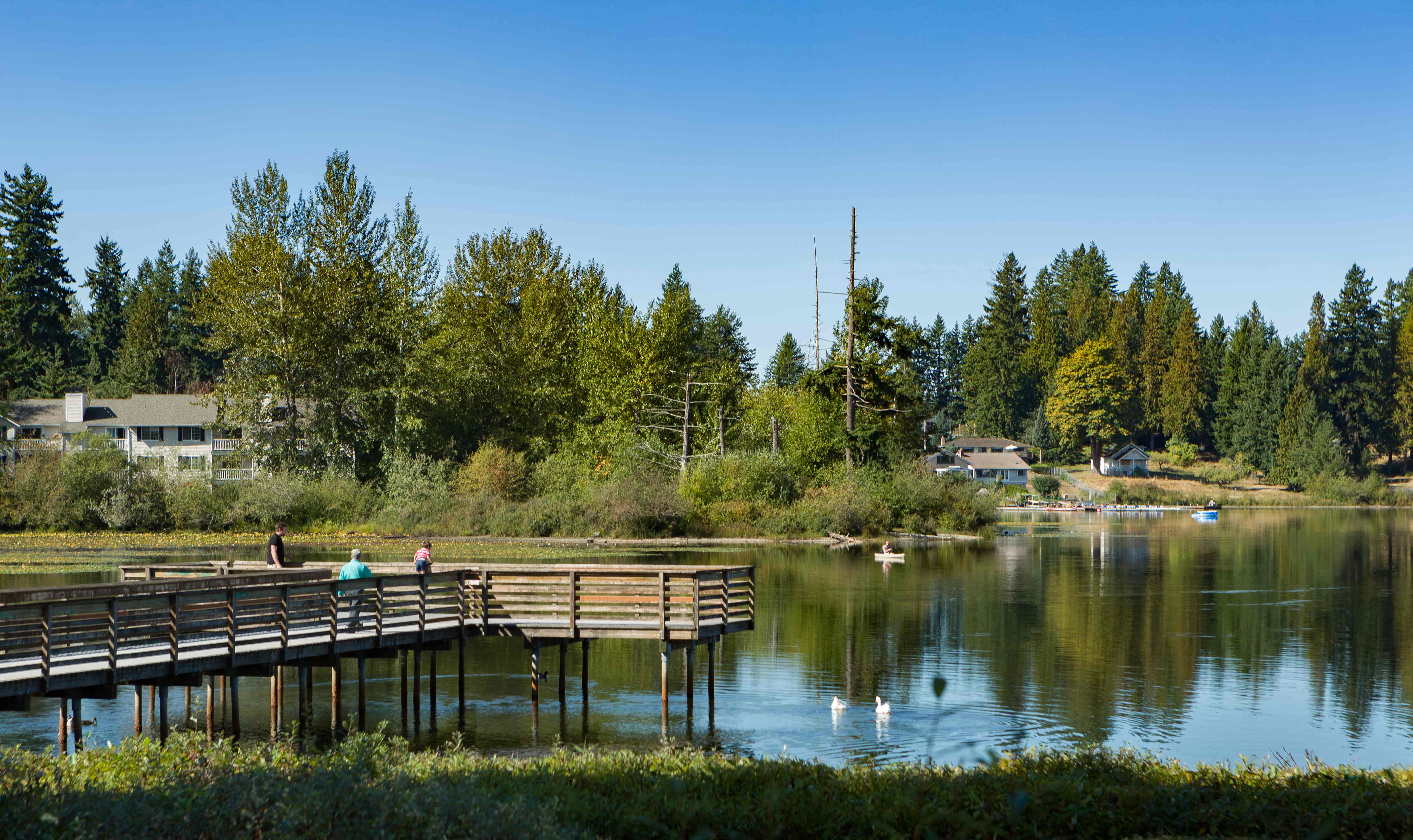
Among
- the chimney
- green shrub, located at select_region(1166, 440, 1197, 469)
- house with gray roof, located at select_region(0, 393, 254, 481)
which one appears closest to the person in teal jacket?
house with gray roof, located at select_region(0, 393, 254, 481)

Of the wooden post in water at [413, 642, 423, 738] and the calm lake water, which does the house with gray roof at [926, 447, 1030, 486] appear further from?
the wooden post in water at [413, 642, 423, 738]

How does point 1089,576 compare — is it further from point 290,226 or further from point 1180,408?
point 1180,408

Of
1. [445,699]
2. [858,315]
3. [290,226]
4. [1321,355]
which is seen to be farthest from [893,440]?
[1321,355]

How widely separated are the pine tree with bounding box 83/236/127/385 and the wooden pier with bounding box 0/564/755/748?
106 m

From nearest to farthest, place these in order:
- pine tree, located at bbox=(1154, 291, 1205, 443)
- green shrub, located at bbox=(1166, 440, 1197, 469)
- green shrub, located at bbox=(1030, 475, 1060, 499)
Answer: green shrub, located at bbox=(1030, 475, 1060, 499) < green shrub, located at bbox=(1166, 440, 1197, 469) < pine tree, located at bbox=(1154, 291, 1205, 443)

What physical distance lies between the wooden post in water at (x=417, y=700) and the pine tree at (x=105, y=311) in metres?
105

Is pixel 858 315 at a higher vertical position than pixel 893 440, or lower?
higher

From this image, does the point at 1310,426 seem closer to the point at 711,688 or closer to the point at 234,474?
the point at 234,474

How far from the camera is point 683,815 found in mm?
10359

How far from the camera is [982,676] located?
87.7 feet

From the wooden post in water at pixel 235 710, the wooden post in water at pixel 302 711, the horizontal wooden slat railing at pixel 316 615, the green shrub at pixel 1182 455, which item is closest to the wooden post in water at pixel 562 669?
the horizontal wooden slat railing at pixel 316 615

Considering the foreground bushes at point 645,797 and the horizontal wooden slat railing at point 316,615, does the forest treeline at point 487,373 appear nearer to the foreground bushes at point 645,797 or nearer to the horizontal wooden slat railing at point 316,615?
the horizontal wooden slat railing at point 316,615

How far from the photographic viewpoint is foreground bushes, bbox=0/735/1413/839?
366 inches

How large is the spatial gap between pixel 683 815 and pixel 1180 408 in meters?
143
